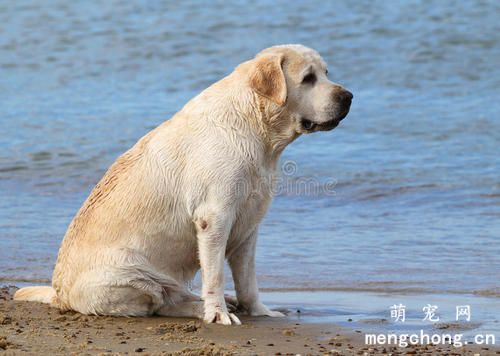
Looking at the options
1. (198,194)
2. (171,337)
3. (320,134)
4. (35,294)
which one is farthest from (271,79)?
(320,134)

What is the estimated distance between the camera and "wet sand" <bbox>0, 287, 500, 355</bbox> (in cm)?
564

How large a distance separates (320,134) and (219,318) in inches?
315

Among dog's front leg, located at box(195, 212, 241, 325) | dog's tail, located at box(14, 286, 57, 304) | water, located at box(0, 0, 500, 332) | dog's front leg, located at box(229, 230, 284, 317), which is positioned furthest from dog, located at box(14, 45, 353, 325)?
water, located at box(0, 0, 500, 332)

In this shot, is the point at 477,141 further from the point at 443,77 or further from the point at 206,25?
the point at 206,25

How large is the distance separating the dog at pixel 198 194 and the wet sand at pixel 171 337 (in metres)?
0.19

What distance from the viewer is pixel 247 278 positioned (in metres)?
6.87

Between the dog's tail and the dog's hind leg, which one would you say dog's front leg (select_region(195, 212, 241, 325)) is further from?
the dog's tail

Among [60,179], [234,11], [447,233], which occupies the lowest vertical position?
[447,233]

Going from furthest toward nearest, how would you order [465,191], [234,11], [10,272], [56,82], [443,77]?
[234,11] < [56,82] < [443,77] < [465,191] < [10,272]

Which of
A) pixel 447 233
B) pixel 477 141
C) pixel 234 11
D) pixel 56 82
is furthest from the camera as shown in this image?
pixel 234 11

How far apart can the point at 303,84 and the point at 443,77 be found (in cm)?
1096

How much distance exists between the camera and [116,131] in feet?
47.9

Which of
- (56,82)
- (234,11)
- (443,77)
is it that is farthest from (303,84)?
(234,11)

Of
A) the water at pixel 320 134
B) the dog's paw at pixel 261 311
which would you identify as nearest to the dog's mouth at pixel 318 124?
the dog's paw at pixel 261 311
